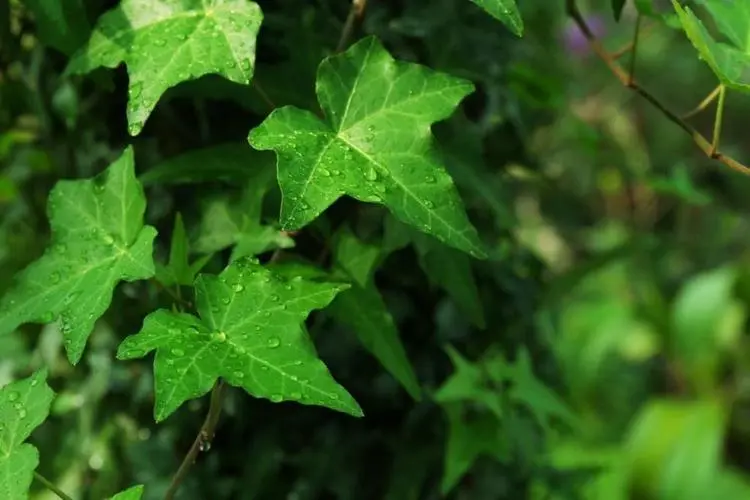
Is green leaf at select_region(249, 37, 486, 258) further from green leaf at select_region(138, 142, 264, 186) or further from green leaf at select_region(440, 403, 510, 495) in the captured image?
green leaf at select_region(440, 403, 510, 495)

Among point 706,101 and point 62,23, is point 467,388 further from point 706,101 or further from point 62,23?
point 62,23

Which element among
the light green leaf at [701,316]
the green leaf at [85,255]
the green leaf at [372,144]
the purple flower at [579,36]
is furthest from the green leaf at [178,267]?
the purple flower at [579,36]

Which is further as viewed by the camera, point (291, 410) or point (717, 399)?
point (717, 399)

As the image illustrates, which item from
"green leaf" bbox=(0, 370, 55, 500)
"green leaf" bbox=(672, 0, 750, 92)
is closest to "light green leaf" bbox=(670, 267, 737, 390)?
"green leaf" bbox=(672, 0, 750, 92)

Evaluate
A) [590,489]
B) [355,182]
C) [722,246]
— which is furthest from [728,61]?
[722,246]

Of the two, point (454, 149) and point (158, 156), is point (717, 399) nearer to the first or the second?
point (454, 149)

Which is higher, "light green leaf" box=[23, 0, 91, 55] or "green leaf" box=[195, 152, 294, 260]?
"light green leaf" box=[23, 0, 91, 55]

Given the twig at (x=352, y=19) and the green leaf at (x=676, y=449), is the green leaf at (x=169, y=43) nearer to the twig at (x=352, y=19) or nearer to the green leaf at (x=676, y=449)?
the twig at (x=352, y=19)
